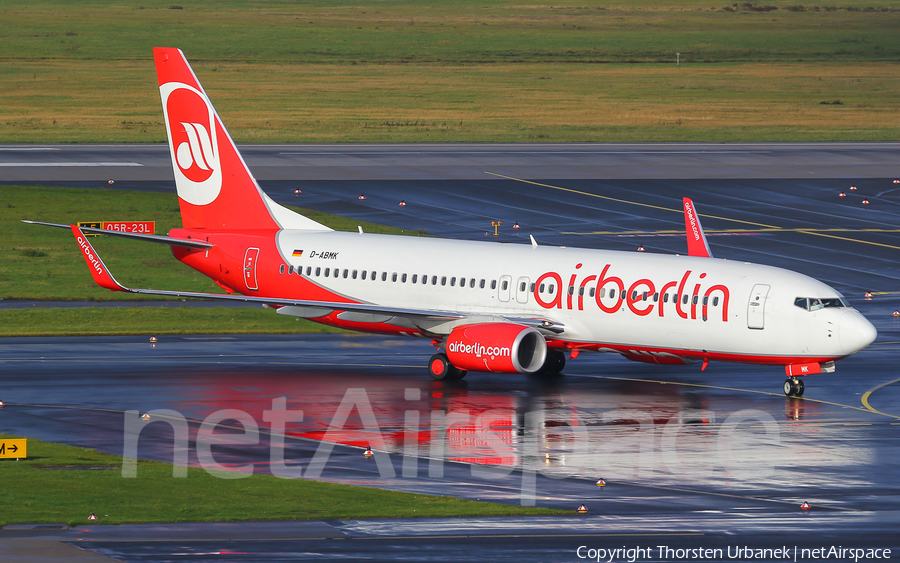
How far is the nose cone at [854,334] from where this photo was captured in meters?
38.2

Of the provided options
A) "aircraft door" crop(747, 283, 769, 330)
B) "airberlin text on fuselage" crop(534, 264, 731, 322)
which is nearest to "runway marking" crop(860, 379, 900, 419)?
"aircraft door" crop(747, 283, 769, 330)

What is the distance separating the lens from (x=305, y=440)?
33531mm

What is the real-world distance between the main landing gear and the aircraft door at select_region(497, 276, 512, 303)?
9.12m

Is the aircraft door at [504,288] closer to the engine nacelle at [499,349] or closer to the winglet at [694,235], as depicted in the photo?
the engine nacelle at [499,349]

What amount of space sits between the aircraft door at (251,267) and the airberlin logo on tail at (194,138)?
3.09 meters

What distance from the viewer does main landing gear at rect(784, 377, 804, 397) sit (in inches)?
1570

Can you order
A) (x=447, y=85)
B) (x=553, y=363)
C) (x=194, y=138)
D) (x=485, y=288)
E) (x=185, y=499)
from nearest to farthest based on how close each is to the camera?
(x=185, y=499), (x=485, y=288), (x=553, y=363), (x=194, y=138), (x=447, y=85)

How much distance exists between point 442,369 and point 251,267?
29.1 feet

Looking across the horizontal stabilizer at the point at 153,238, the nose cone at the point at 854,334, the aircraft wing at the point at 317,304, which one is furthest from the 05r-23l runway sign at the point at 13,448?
the nose cone at the point at 854,334

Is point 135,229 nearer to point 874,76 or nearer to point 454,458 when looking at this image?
point 454,458

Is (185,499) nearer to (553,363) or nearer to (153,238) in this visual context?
(553,363)

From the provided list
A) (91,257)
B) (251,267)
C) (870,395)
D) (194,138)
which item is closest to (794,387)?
(870,395)

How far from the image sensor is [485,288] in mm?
43344

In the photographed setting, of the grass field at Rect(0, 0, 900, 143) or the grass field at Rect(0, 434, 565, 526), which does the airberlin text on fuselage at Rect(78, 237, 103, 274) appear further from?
the grass field at Rect(0, 0, 900, 143)
